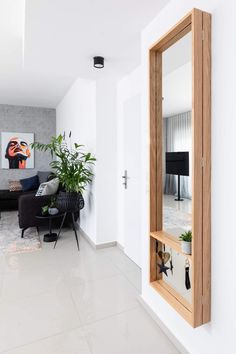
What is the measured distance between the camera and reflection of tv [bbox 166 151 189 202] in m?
1.58

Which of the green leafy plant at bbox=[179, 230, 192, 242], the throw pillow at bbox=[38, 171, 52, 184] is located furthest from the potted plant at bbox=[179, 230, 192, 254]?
the throw pillow at bbox=[38, 171, 52, 184]

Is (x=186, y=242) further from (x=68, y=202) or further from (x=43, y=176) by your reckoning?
(x=43, y=176)

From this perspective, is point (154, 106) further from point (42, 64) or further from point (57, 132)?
point (57, 132)

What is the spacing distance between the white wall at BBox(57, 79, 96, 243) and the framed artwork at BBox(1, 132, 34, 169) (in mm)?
2032

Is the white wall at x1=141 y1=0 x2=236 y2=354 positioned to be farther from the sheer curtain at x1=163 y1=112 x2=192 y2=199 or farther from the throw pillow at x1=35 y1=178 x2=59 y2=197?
the throw pillow at x1=35 y1=178 x2=59 y2=197

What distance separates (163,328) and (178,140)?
1386 mm

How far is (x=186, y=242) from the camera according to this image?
57.1 inches

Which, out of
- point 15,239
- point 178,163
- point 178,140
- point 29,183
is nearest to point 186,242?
point 178,163

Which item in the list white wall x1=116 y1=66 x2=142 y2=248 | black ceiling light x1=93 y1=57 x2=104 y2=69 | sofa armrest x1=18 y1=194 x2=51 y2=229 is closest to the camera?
black ceiling light x1=93 y1=57 x2=104 y2=69

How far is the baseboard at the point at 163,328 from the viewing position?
1544mm

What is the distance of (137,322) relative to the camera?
5.98 ft

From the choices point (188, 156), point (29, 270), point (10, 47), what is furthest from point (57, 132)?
point (188, 156)

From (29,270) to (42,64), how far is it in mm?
2371

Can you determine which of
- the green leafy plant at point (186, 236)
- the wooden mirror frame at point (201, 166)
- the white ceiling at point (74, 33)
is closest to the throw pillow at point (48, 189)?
the white ceiling at point (74, 33)
